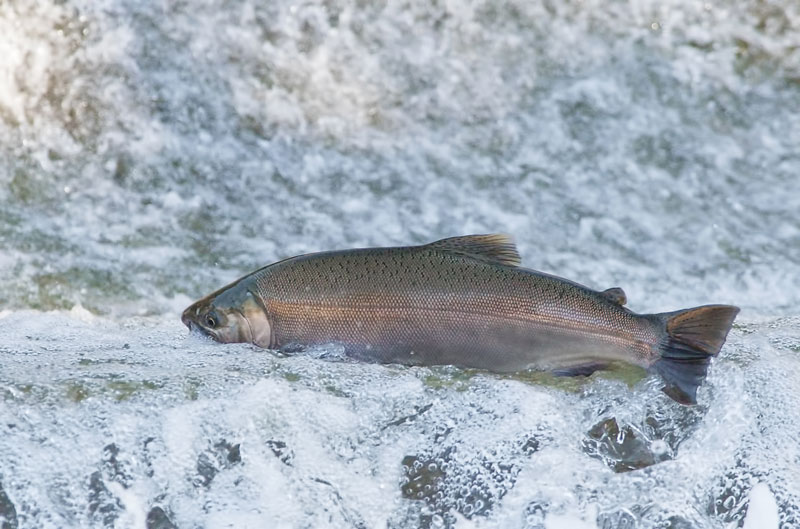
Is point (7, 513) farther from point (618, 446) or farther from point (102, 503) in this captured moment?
point (618, 446)

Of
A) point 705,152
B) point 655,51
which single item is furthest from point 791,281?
point 655,51

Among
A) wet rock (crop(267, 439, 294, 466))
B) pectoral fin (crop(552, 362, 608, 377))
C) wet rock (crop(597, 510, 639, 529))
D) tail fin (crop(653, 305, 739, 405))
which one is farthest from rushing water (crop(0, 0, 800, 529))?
wet rock (crop(597, 510, 639, 529))

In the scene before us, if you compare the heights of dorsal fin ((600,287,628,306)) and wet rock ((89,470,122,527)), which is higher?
dorsal fin ((600,287,628,306))

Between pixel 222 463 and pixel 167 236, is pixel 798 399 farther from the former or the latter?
pixel 167 236

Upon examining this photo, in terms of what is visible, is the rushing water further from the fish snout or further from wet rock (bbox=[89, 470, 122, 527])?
wet rock (bbox=[89, 470, 122, 527])

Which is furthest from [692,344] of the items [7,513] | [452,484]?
[7,513]
